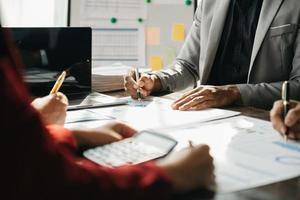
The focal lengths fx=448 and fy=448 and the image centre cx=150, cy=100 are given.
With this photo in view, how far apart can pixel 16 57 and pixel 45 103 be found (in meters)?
→ 0.59

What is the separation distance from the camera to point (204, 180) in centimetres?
77

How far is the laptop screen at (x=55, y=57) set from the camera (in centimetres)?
157

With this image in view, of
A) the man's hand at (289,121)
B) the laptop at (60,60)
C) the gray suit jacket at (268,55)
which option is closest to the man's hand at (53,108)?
the laptop at (60,60)

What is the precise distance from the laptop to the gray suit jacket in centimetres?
32

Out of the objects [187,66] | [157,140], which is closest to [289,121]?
[157,140]

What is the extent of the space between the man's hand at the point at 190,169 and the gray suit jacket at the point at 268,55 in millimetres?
818

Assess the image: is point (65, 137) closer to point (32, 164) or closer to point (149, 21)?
point (32, 164)

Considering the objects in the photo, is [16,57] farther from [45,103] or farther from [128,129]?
[45,103]

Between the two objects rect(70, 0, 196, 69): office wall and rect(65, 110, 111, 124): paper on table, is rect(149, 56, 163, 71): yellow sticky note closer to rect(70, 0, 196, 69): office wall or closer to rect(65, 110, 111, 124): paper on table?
rect(70, 0, 196, 69): office wall

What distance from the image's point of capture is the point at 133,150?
35.3 inches

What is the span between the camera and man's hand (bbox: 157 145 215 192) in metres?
0.74

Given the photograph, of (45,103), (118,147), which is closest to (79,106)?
(45,103)

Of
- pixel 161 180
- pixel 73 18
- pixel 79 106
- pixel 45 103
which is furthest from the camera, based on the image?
pixel 73 18

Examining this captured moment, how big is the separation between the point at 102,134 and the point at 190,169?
279 millimetres
